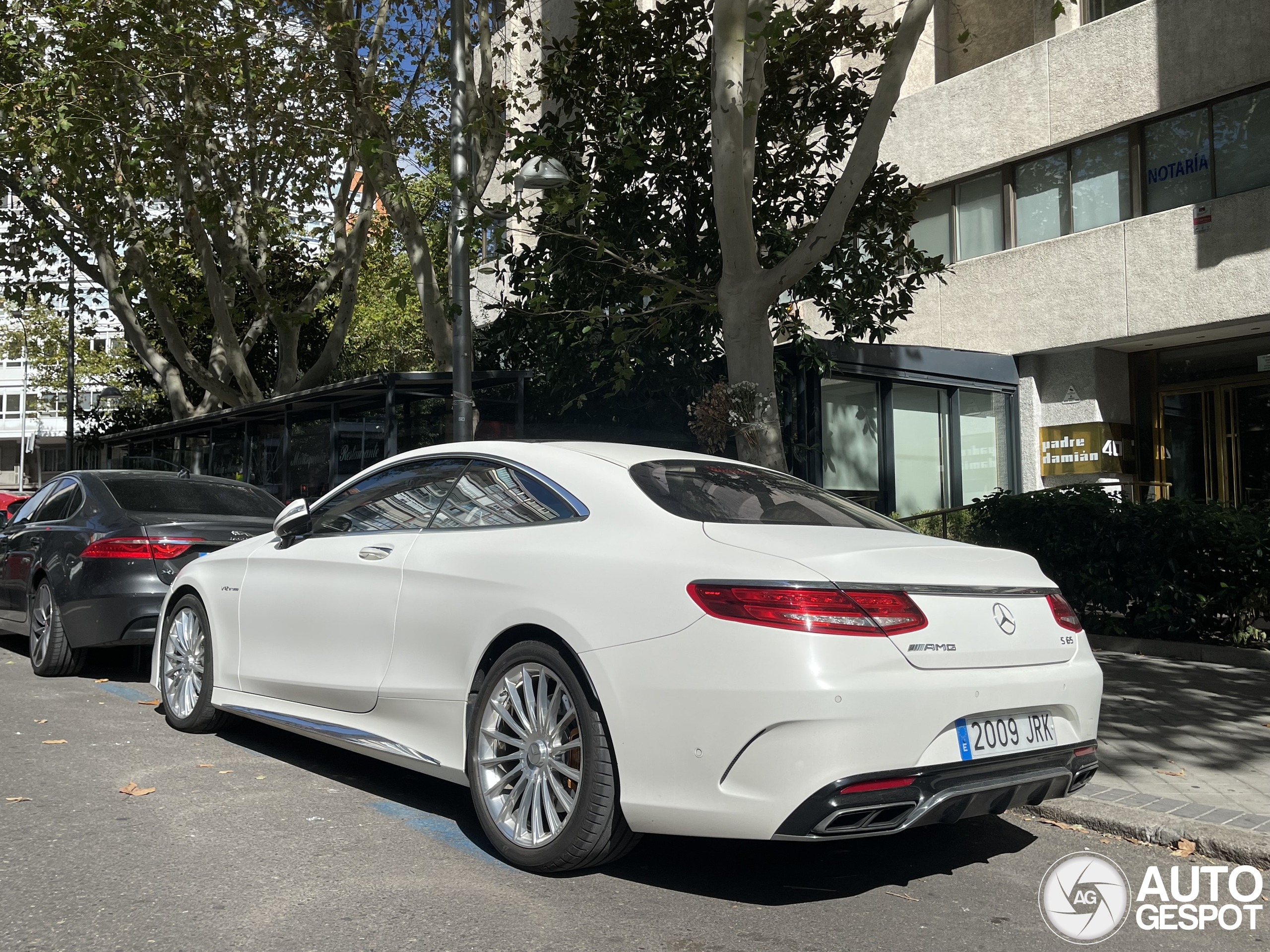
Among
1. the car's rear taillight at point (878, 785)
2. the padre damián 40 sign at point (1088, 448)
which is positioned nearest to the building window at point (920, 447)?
the padre damián 40 sign at point (1088, 448)

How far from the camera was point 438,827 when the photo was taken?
4758 millimetres

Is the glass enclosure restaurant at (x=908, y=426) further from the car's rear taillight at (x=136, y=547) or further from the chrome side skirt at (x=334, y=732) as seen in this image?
the chrome side skirt at (x=334, y=732)

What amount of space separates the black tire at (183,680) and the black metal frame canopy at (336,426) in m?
7.16

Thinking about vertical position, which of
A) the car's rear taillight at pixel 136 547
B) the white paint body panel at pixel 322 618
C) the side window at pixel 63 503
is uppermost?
the side window at pixel 63 503

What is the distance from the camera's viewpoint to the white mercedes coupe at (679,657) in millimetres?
3615

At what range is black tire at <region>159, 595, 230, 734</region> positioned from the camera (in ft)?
20.7

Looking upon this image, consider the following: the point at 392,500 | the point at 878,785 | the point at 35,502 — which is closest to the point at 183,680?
the point at 392,500

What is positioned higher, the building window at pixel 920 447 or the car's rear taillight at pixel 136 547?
the building window at pixel 920 447

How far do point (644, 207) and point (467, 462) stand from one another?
8.93 meters

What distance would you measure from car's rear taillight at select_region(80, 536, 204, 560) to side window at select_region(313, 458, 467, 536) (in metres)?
2.79

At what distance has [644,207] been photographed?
13484 millimetres

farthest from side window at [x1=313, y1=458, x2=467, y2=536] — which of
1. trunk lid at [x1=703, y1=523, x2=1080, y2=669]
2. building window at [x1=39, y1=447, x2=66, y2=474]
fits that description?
building window at [x1=39, y1=447, x2=66, y2=474]

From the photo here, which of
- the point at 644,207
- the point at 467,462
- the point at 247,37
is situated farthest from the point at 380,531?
the point at 247,37

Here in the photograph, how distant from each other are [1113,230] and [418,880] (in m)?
15.3
